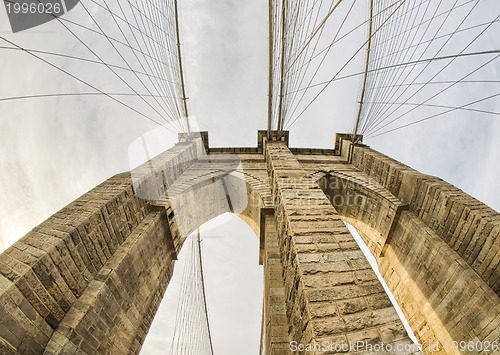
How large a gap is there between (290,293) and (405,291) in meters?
3.97

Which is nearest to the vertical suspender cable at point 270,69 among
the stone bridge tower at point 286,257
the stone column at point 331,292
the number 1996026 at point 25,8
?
the stone bridge tower at point 286,257

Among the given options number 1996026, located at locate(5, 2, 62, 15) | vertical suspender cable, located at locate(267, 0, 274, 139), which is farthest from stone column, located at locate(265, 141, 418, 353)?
vertical suspender cable, located at locate(267, 0, 274, 139)

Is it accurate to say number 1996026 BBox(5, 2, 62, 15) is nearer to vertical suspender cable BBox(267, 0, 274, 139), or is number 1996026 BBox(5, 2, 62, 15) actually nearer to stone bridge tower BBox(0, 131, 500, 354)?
stone bridge tower BBox(0, 131, 500, 354)

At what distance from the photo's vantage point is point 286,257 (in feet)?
11.2

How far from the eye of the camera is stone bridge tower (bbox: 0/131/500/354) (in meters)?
2.39

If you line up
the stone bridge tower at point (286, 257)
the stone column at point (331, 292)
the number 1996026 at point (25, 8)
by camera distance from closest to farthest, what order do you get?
the stone column at point (331, 292) → the stone bridge tower at point (286, 257) → the number 1996026 at point (25, 8)

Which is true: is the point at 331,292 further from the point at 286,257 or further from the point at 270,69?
the point at 270,69

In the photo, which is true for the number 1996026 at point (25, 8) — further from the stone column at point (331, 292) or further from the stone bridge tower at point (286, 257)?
the stone column at point (331, 292)

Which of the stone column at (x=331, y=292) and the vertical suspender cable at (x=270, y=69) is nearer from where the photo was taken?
the stone column at (x=331, y=292)

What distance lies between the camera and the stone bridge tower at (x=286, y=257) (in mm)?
2395

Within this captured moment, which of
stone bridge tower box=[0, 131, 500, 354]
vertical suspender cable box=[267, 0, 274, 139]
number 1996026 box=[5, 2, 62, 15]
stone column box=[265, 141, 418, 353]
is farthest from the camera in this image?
vertical suspender cable box=[267, 0, 274, 139]

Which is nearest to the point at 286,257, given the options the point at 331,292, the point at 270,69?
the point at 331,292

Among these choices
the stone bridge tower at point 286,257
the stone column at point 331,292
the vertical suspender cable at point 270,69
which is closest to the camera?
the stone column at point 331,292

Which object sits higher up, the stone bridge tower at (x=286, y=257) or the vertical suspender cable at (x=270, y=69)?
the vertical suspender cable at (x=270, y=69)
